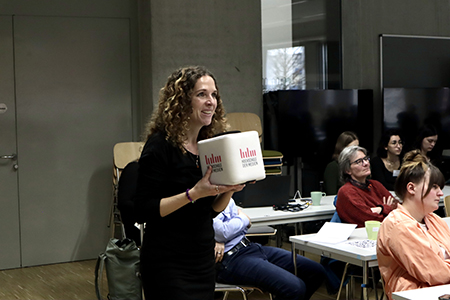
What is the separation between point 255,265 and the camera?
302cm

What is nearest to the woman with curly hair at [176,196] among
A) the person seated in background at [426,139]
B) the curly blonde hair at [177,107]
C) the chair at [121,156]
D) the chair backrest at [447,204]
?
the curly blonde hair at [177,107]

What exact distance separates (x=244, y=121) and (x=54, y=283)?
8.13 ft

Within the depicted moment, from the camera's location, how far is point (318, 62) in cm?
669

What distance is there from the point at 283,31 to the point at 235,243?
3.93 metres

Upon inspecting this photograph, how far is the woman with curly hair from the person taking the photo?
1.86 m

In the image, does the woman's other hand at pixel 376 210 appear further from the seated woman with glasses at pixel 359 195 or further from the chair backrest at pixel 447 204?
the chair backrest at pixel 447 204

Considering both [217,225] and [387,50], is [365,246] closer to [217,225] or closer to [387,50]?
[217,225]

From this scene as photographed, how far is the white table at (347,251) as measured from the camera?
279cm

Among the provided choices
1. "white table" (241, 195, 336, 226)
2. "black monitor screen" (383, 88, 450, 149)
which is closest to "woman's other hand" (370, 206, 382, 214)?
"white table" (241, 195, 336, 226)

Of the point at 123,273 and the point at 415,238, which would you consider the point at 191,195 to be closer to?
the point at 415,238

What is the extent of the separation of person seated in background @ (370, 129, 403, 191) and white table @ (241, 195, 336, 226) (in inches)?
52.9

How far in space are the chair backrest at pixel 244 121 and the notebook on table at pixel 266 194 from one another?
1437 mm

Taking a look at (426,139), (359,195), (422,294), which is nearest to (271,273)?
(422,294)

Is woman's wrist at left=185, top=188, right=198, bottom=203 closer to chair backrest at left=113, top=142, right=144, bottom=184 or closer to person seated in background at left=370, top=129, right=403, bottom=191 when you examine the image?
chair backrest at left=113, top=142, right=144, bottom=184
